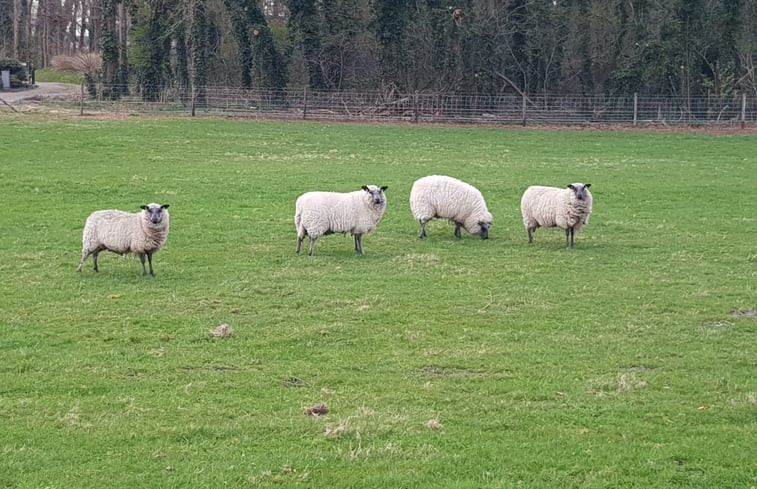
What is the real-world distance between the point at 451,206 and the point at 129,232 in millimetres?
6222

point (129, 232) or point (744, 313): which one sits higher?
point (129, 232)

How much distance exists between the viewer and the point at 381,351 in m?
9.94

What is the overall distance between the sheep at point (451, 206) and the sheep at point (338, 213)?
1.89 meters

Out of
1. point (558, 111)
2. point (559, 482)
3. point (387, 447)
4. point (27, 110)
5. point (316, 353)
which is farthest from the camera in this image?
point (558, 111)

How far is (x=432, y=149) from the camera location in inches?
1326

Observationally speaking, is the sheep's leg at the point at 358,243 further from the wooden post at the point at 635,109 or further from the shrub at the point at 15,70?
the shrub at the point at 15,70

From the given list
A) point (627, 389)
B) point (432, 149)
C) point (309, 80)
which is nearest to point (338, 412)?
point (627, 389)

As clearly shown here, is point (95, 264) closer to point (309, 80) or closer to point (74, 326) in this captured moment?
point (74, 326)

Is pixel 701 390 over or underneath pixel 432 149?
underneath

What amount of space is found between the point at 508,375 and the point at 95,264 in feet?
23.9

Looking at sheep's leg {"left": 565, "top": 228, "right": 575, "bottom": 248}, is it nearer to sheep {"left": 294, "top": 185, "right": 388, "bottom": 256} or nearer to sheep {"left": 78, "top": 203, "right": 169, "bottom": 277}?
sheep {"left": 294, "top": 185, "right": 388, "bottom": 256}

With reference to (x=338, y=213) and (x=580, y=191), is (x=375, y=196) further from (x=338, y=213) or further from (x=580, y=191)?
(x=580, y=191)

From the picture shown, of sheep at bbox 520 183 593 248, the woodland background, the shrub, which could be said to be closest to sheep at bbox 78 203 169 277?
sheep at bbox 520 183 593 248

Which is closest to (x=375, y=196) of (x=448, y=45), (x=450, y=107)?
(x=450, y=107)
